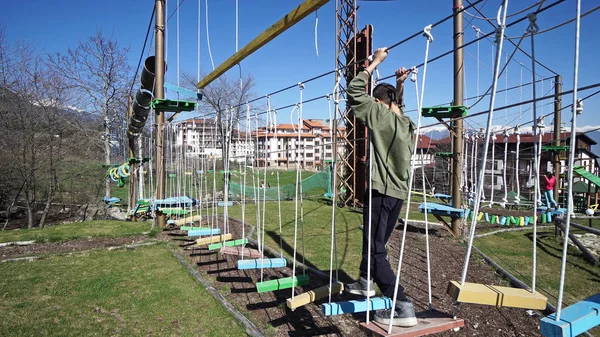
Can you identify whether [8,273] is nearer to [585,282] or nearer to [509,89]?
[585,282]

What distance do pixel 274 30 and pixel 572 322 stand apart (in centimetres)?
413

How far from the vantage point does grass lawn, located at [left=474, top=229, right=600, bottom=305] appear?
5461 millimetres

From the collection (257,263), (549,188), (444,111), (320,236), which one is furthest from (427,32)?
(549,188)

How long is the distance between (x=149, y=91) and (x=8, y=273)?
15.4 ft

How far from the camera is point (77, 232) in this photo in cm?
799

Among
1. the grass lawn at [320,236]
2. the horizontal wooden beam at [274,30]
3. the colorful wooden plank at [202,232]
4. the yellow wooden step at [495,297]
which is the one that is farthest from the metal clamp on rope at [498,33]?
the colorful wooden plank at [202,232]

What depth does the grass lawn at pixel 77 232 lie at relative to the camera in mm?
7453

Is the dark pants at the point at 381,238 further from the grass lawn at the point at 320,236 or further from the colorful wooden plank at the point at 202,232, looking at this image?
the colorful wooden plank at the point at 202,232

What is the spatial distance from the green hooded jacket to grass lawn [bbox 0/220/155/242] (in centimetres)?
681

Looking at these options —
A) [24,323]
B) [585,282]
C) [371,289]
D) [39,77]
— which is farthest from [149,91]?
[585,282]

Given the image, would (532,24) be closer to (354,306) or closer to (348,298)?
(354,306)

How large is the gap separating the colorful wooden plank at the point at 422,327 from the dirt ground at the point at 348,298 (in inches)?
42.5

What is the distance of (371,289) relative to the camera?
110 inches

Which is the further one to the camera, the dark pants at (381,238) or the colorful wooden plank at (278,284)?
the colorful wooden plank at (278,284)
